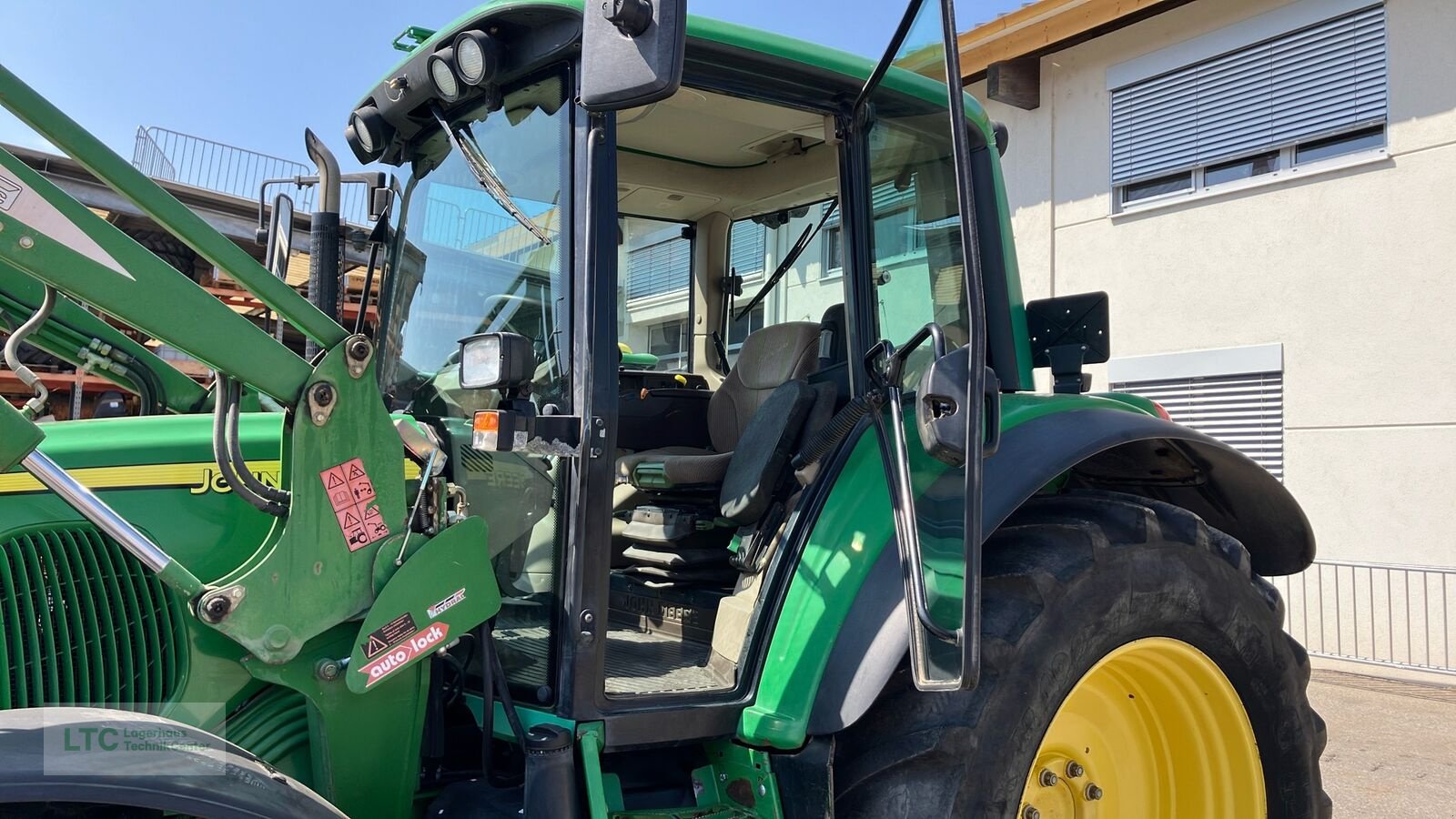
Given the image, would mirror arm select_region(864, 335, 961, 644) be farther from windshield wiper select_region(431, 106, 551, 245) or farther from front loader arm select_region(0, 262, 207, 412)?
front loader arm select_region(0, 262, 207, 412)

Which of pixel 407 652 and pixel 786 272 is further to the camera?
pixel 786 272

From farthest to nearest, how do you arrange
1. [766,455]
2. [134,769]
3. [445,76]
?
1. [766,455]
2. [445,76]
3. [134,769]

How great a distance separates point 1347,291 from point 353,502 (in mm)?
8417

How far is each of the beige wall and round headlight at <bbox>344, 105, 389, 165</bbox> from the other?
307 inches

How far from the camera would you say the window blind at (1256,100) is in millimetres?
8398

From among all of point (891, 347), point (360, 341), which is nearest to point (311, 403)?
point (360, 341)

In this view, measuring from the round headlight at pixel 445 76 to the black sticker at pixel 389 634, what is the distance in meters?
1.23

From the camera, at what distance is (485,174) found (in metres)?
2.70

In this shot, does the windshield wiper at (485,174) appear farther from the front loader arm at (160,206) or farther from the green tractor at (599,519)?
the front loader arm at (160,206)

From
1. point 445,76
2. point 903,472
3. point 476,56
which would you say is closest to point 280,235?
point 445,76

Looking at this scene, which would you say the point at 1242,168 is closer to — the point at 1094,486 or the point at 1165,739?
the point at 1094,486

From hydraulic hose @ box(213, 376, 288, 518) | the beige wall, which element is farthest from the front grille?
the beige wall

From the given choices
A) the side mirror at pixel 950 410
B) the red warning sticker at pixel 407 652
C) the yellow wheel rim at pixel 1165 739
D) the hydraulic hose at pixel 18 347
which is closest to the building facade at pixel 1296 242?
the yellow wheel rim at pixel 1165 739

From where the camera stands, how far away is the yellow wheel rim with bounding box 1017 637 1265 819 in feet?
9.55
